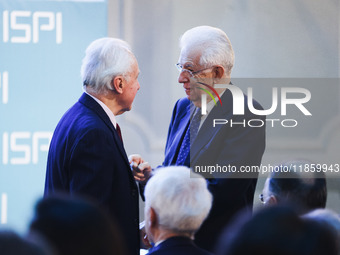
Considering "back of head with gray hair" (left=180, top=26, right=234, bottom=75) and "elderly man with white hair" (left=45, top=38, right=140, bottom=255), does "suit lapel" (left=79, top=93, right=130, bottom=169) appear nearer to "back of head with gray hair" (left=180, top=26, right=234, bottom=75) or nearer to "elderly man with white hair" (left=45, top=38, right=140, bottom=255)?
"elderly man with white hair" (left=45, top=38, right=140, bottom=255)

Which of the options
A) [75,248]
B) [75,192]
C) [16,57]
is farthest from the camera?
[16,57]

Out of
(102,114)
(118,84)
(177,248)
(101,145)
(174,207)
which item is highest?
(118,84)

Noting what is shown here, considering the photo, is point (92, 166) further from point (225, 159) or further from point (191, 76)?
point (191, 76)

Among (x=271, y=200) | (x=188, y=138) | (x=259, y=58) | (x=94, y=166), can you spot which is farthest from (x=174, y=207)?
(x=259, y=58)

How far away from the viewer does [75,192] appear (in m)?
2.46

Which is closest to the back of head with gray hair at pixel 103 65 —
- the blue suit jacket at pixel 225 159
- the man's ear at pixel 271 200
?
the blue suit jacket at pixel 225 159

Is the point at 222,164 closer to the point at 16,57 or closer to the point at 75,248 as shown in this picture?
the point at 75,248

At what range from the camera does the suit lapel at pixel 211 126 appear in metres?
2.74

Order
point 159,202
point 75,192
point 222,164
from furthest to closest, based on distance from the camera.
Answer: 1. point 222,164
2. point 75,192
3. point 159,202

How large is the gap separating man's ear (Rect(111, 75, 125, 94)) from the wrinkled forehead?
0.37 meters

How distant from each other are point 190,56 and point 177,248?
3.99 feet

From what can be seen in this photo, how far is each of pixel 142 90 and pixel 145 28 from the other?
483 mm

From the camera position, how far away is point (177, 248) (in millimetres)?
1922

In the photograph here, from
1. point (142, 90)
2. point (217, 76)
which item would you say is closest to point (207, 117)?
point (217, 76)
